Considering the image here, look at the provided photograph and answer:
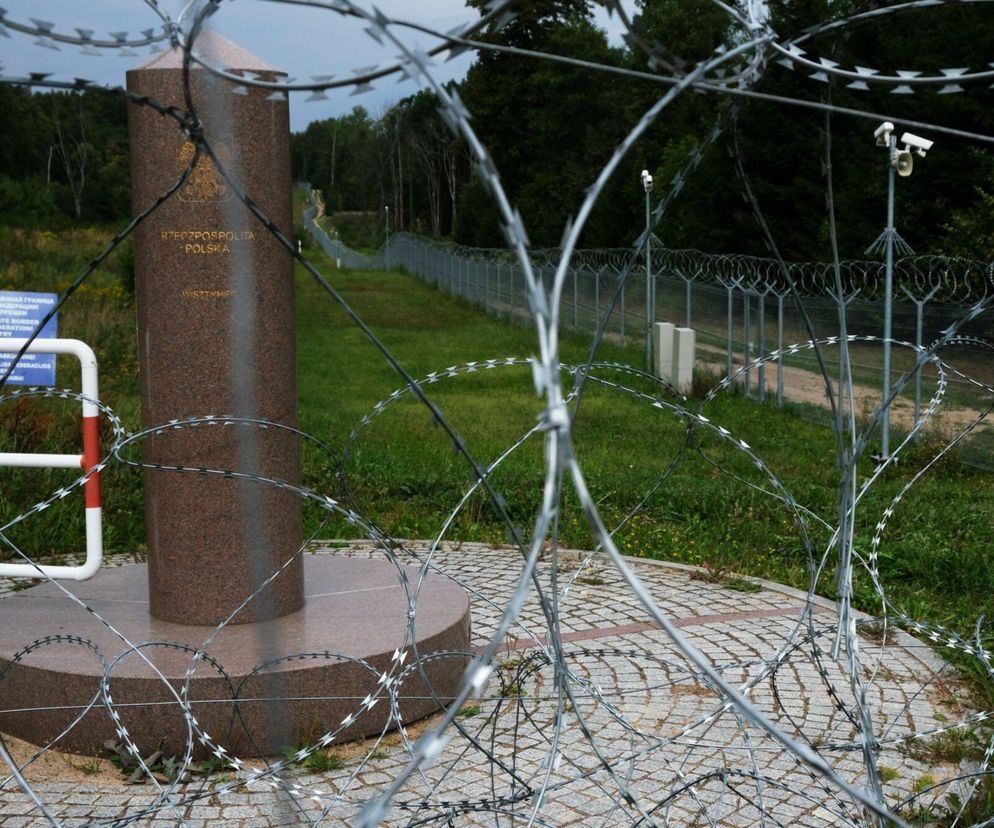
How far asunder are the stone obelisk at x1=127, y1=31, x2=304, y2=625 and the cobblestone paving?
3.05 feet

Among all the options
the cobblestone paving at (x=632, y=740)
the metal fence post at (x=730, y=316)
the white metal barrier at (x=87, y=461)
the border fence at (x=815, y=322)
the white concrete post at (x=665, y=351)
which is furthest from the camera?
the white concrete post at (x=665, y=351)

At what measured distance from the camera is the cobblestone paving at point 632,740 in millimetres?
3656

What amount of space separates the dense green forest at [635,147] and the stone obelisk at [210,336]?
1.36m

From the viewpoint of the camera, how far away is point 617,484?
30.0 ft

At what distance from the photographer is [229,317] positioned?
15.9ft

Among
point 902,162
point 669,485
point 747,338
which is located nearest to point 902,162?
point 902,162

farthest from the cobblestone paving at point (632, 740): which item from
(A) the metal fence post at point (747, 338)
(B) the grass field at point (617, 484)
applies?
(A) the metal fence post at point (747, 338)

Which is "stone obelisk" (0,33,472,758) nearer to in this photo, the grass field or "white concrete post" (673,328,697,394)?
the grass field

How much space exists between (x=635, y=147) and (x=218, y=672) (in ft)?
120

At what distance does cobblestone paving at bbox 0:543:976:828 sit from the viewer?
12.0ft

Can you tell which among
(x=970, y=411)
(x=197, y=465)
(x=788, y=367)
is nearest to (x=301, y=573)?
(x=197, y=465)

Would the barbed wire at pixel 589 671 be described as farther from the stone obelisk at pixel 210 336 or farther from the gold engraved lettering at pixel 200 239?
the gold engraved lettering at pixel 200 239

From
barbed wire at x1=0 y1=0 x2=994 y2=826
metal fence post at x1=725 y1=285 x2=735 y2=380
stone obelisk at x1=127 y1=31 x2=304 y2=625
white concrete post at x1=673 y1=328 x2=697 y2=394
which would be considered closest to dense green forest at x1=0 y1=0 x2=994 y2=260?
barbed wire at x1=0 y1=0 x2=994 y2=826

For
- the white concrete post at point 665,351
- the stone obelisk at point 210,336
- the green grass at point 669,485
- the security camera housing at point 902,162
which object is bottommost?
the green grass at point 669,485
